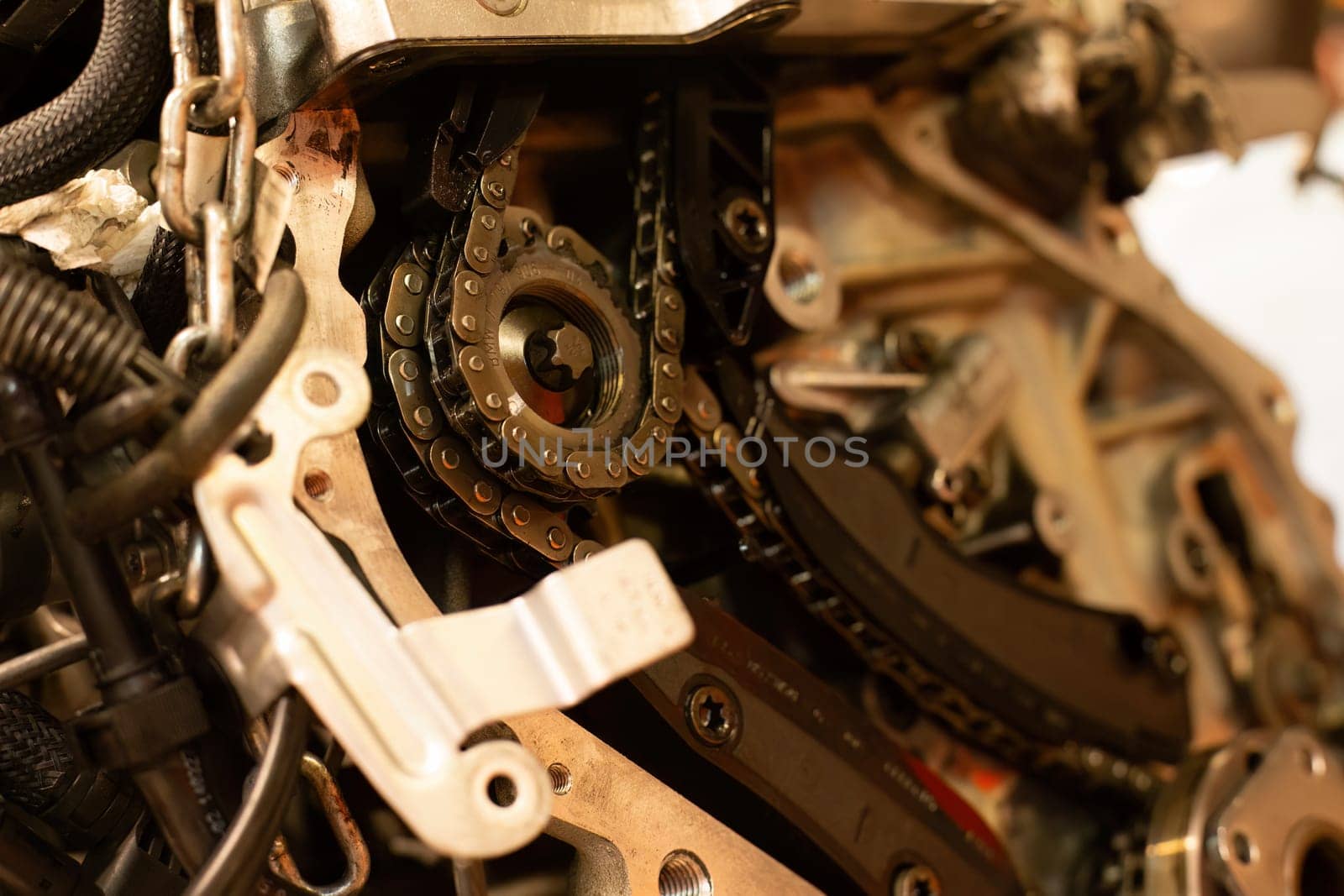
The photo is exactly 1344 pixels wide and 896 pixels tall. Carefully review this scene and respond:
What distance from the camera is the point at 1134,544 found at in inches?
71.4

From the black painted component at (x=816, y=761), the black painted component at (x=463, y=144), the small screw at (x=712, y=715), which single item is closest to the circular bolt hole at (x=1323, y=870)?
the black painted component at (x=816, y=761)

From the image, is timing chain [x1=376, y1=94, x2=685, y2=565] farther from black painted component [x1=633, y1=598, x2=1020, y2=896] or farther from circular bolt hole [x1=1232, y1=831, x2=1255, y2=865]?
circular bolt hole [x1=1232, y1=831, x2=1255, y2=865]

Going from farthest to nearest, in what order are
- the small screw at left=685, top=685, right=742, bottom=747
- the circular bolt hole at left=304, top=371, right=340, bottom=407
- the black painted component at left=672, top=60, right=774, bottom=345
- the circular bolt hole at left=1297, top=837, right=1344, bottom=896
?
1. the circular bolt hole at left=1297, top=837, right=1344, bottom=896
2. the black painted component at left=672, top=60, right=774, bottom=345
3. the small screw at left=685, top=685, right=742, bottom=747
4. the circular bolt hole at left=304, top=371, right=340, bottom=407

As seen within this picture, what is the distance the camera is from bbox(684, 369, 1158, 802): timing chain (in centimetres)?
117

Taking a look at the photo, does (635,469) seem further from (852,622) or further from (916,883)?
(916,883)

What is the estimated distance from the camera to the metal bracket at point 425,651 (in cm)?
70

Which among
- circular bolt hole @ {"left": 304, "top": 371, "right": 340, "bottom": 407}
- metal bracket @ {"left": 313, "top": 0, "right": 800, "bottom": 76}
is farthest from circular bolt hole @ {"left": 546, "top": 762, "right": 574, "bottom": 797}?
metal bracket @ {"left": 313, "top": 0, "right": 800, "bottom": 76}

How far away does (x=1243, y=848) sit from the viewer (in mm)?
1323

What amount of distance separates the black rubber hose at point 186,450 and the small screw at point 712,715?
0.48m

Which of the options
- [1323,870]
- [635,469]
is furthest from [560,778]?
[1323,870]

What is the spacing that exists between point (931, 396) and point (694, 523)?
14.5 inches

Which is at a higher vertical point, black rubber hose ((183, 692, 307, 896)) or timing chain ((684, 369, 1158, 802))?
black rubber hose ((183, 692, 307, 896))

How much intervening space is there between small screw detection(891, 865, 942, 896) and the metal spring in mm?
832

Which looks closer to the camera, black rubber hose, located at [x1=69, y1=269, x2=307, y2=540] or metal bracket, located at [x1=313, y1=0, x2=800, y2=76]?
black rubber hose, located at [x1=69, y1=269, x2=307, y2=540]
